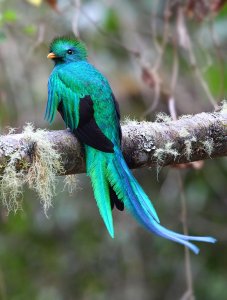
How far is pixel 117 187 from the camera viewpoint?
8.04 ft

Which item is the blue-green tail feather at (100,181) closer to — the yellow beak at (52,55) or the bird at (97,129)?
the bird at (97,129)

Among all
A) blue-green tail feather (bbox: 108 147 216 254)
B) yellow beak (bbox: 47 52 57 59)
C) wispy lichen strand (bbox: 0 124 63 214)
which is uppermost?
yellow beak (bbox: 47 52 57 59)

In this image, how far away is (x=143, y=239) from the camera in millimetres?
5008

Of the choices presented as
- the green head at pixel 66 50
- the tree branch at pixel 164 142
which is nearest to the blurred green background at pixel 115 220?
the green head at pixel 66 50

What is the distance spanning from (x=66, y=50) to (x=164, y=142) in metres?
1.06

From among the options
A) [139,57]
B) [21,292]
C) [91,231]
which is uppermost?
[139,57]

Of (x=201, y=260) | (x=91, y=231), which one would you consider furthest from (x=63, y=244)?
(x=201, y=260)

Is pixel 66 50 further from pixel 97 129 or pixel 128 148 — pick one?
pixel 128 148

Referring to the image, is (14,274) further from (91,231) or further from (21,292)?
(91,231)

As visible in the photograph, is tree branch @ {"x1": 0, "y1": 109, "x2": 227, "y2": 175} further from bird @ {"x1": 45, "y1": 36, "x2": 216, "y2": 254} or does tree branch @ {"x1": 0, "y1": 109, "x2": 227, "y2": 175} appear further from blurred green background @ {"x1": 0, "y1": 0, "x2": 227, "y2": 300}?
blurred green background @ {"x1": 0, "y1": 0, "x2": 227, "y2": 300}

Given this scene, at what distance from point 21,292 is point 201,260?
1236 mm

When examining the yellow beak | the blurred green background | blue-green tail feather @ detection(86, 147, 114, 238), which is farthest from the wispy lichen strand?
the blurred green background

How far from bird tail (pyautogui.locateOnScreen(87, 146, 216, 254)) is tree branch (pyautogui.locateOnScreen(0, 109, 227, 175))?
0.20ft

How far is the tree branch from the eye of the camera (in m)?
2.48
